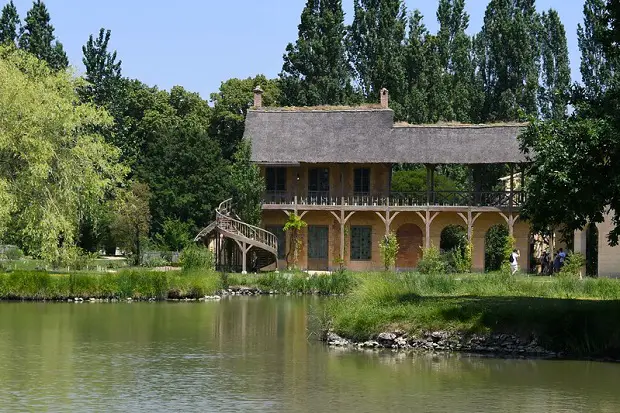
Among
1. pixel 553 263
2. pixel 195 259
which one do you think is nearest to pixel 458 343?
pixel 195 259

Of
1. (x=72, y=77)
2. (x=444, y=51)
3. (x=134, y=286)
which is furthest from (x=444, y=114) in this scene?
(x=134, y=286)

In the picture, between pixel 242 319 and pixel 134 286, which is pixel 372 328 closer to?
pixel 242 319

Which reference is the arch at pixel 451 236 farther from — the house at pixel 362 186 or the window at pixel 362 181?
the window at pixel 362 181

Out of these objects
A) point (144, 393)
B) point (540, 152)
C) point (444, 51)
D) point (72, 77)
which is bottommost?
point (144, 393)

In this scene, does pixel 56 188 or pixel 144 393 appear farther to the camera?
pixel 56 188

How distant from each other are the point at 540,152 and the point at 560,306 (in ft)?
11.4

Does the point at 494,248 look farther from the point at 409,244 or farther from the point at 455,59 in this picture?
the point at 455,59

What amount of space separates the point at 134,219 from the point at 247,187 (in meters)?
6.70

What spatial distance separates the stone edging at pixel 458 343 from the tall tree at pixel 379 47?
34858 millimetres

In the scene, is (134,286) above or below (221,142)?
below

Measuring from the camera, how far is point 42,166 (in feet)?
124

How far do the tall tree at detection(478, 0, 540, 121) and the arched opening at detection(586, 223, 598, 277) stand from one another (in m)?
11.4

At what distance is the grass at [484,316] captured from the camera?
2327 centimetres

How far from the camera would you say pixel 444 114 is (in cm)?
5875
